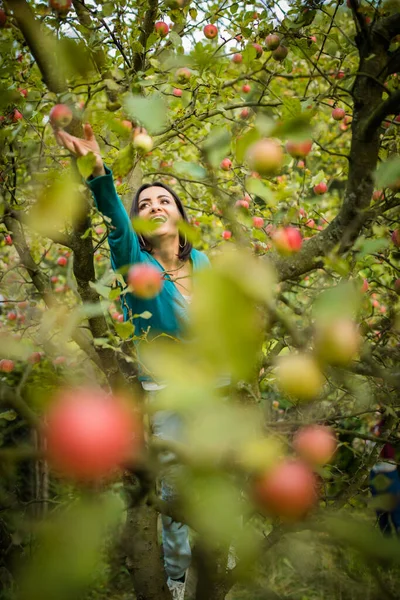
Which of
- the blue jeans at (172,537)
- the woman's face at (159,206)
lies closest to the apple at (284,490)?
the blue jeans at (172,537)

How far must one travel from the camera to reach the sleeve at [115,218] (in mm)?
1078

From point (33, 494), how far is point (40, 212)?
272cm

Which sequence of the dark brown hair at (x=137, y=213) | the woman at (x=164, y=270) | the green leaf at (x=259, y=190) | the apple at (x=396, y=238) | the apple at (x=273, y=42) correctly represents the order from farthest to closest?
1. the dark brown hair at (x=137, y=213)
2. the apple at (x=273, y=42)
3. the woman at (x=164, y=270)
4. the apple at (x=396, y=238)
5. the green leaf at (x=259, y=190)

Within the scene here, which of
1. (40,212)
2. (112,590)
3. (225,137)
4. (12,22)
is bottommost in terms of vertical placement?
(112,590)

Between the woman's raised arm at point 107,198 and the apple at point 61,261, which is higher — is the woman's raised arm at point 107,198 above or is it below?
above

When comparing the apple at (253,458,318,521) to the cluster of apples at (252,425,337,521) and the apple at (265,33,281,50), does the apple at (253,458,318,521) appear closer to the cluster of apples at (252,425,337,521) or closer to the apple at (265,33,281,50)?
the cluster of apples at (252,425,337,521)

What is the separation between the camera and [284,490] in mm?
599

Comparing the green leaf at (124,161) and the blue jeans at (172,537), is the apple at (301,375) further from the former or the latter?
the blue jeans at (172,537)

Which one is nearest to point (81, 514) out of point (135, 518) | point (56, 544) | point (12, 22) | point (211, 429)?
point (56, 544)

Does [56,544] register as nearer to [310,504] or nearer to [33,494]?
[310,504]

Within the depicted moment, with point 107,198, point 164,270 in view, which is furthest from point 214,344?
point 164,270

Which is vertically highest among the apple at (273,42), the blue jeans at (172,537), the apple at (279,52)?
the apple at (273,42)

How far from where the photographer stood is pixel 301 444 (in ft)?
2.54

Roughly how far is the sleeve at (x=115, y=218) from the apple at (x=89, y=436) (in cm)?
56
